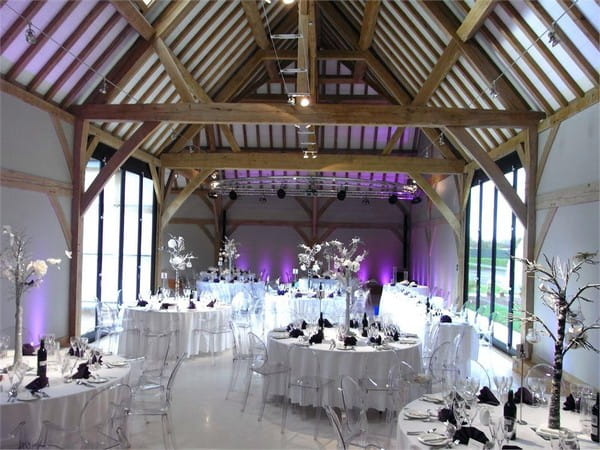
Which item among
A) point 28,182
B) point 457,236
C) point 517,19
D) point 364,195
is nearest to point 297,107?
point 517,19

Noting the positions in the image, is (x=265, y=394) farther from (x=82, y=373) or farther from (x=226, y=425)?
(x=82, y=373)

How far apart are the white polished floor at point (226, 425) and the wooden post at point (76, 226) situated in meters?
2.80

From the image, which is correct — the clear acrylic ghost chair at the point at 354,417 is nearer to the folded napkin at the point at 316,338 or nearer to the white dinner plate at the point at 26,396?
the folded napkin at the point at 316,338

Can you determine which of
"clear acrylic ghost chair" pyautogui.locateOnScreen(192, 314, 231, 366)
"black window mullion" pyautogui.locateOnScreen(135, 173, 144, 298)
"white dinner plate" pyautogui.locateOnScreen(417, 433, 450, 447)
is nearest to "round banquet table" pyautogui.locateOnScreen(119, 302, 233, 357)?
"clear acrylic ghost chair" pyautogui.locateOnScreen(192, 314, 231, 366)

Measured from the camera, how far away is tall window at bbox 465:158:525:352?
9.60 metres

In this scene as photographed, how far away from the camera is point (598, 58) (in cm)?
605

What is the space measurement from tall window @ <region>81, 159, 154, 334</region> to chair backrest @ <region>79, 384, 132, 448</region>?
17.6 feet

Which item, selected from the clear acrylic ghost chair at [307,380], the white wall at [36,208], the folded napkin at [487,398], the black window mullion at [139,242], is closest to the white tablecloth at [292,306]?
the black window mullion at [139,242]

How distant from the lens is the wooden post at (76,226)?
8469 millimetres

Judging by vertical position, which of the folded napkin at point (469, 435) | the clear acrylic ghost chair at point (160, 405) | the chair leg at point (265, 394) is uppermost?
the folded napkin at point (469, 435)

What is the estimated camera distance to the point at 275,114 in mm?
8500

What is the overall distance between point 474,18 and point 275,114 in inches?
135

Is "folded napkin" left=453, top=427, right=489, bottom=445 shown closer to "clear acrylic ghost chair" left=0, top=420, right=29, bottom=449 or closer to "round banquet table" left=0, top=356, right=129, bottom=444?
"round banquet table" left=0, top=356, right=129, bottom=444

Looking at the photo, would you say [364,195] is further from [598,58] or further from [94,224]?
[598,58]
